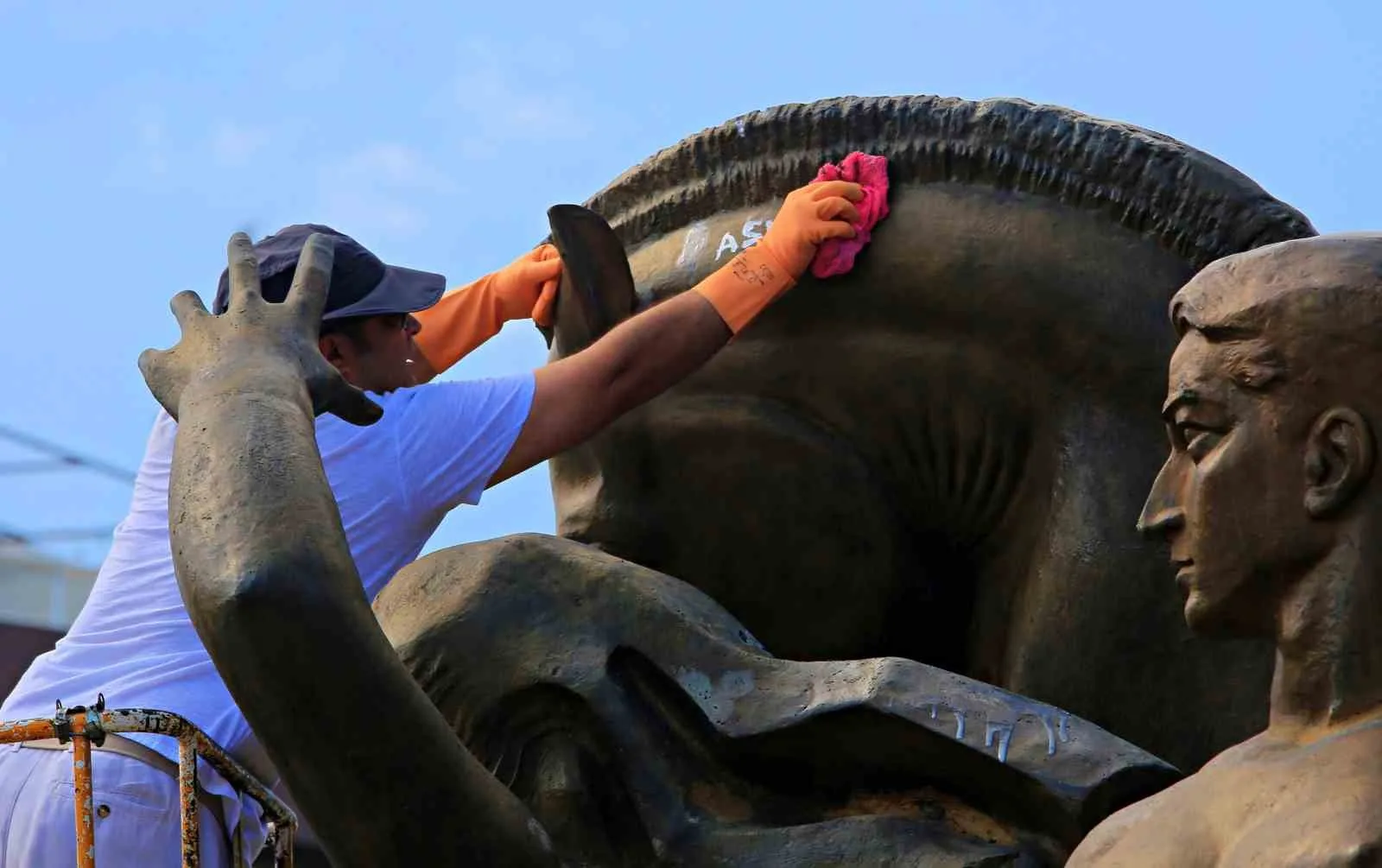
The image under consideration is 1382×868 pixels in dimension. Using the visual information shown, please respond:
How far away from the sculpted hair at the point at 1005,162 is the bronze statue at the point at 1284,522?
1135 mm

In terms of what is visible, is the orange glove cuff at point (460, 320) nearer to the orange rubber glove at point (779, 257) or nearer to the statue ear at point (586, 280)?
the statue ear at point (586, 280)

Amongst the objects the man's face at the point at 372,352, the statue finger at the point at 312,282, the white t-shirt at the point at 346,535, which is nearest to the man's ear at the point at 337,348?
the man's face at the point at 372,352

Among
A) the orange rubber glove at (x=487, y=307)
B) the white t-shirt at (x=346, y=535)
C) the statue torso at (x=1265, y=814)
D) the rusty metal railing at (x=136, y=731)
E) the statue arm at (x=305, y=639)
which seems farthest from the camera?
the orange rubber glove at (x=487, y=307)

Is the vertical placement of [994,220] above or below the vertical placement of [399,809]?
above

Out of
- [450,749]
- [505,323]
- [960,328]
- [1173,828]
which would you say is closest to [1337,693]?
[1173,828]

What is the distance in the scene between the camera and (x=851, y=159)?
13.5 feet

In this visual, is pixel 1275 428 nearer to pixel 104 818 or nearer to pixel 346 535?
pixel 346 535

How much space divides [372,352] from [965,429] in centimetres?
90

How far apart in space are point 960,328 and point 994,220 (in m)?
0.18

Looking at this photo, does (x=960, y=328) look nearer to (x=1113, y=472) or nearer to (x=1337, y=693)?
(x=1113, y=472)

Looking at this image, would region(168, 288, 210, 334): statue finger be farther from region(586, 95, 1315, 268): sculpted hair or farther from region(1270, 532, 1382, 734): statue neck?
region(1270, 532, 1382, 734): statue neck

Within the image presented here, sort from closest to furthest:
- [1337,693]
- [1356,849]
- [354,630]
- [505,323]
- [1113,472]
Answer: [1356,849] → [1337,693] → [354,630] → [1113,472] → [505,323]

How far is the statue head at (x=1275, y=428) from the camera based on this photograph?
107 inches

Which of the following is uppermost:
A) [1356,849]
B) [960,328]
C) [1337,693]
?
[960,328]
